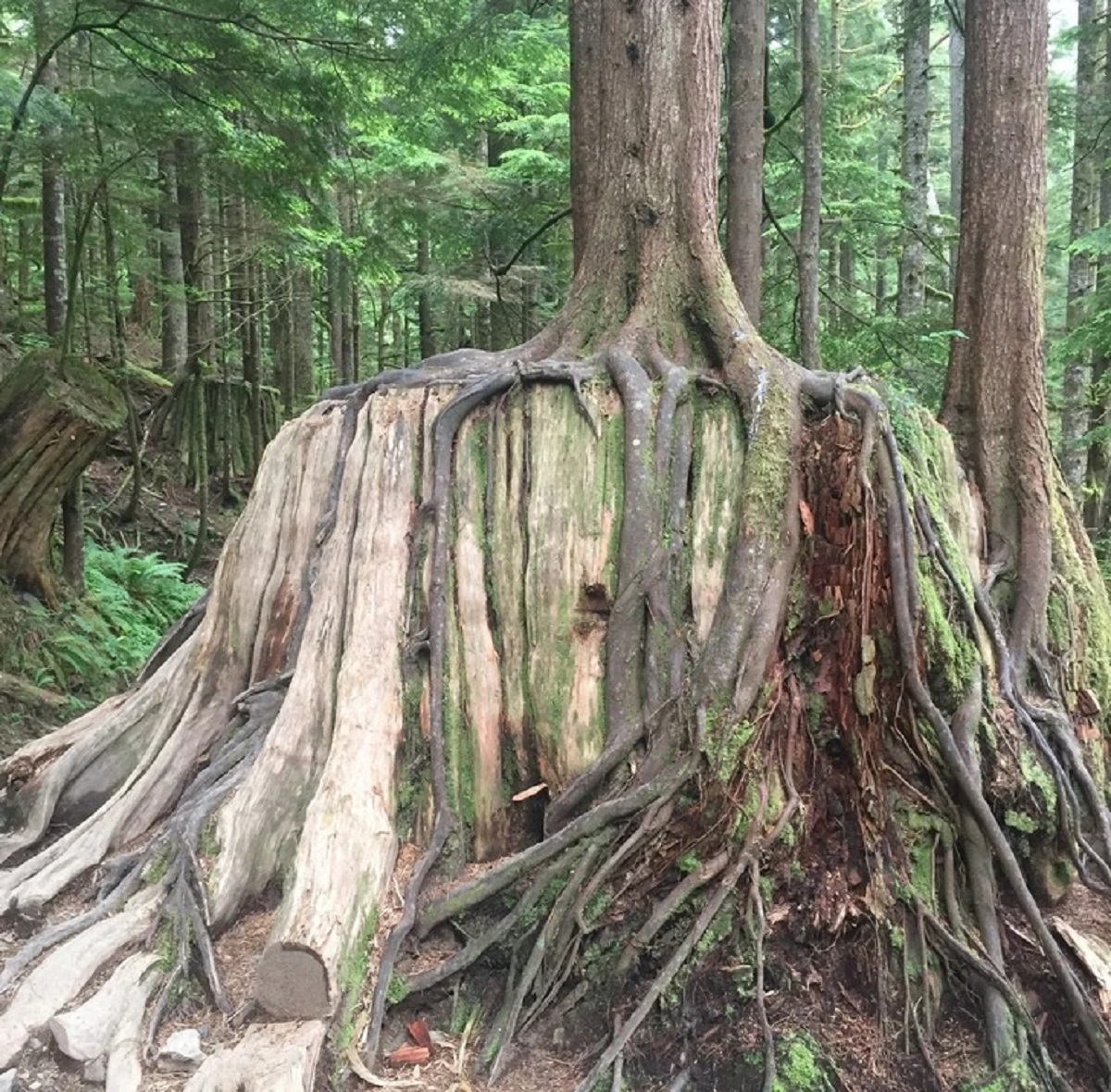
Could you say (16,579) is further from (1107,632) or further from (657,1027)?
(1107,632)

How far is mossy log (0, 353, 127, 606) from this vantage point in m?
7.18

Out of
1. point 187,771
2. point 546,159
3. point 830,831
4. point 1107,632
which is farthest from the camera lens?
point 546,159

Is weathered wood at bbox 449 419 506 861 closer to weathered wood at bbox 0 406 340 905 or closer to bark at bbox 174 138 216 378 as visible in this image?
weathered wood at bbox 0 406 340 905

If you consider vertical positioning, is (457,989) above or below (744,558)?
below

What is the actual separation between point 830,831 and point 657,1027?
3.16 feet

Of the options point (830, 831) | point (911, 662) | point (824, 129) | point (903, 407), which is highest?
point (824, 129)

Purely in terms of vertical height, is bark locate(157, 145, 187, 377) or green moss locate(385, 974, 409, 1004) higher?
bark locate(157, 145, 187, 377)

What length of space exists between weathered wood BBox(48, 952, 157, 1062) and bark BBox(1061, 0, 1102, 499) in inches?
491

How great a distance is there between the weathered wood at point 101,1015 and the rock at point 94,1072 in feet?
0.05

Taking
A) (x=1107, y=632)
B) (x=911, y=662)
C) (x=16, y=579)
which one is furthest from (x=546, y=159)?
(x=911, y=662)

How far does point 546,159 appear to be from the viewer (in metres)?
11.5

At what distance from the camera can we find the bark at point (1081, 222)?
12923 mm

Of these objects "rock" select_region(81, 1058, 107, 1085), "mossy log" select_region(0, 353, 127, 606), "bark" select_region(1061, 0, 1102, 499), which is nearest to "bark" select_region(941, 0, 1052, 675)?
"rock" select_region(81, 1058, 107, 1085)

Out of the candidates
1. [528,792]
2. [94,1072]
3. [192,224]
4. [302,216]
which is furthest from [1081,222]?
[94,1072]
